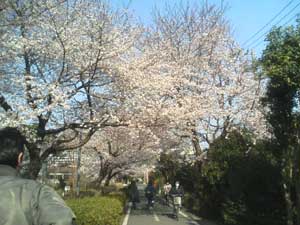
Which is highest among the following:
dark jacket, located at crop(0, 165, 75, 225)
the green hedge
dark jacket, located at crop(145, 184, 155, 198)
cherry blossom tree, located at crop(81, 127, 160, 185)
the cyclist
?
cherry blossom tree, located at crop(81, 127, 160, 185)

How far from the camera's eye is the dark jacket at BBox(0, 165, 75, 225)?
8.48ft

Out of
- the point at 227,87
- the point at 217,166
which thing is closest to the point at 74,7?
the point at 217,166

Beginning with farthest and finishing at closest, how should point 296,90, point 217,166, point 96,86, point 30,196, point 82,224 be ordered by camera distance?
point 217,166, point 96,86, point 82,224, point 296,90, point 30,196

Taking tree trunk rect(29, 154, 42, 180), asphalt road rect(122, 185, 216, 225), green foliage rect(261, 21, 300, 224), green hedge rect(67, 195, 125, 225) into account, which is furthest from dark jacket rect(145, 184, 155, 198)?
tree trunk rect(29, 154, 42, 180)

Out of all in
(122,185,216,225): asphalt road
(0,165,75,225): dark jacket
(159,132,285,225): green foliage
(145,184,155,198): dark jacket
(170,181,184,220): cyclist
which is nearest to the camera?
(0,165,75,225): dark jacket

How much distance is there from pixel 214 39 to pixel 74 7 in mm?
13425

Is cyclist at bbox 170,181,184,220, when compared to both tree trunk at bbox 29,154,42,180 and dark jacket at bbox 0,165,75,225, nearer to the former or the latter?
tree trunk at bbox 29,154,42,180

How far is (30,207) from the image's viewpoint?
2627 mm

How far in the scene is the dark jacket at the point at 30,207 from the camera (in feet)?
8.48

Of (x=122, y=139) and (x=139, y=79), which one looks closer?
(x=139, y=79)

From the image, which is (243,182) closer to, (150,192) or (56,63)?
(56,63)

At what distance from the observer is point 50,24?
473 inches

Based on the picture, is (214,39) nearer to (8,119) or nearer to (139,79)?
(139,79)

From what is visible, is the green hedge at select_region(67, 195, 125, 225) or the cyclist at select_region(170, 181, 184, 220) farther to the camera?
the cyclist at select_region(170, 181, 184, 220)
